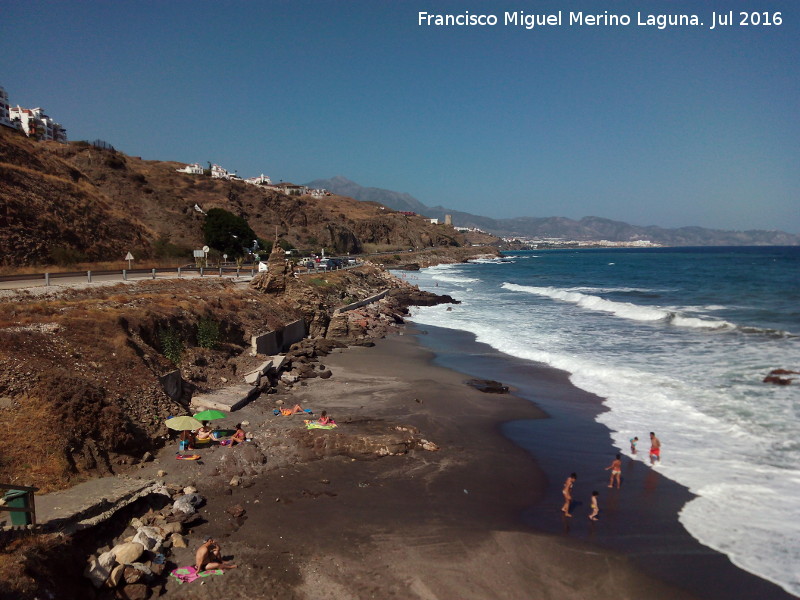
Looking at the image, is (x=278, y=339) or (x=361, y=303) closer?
(x=278, y=339)

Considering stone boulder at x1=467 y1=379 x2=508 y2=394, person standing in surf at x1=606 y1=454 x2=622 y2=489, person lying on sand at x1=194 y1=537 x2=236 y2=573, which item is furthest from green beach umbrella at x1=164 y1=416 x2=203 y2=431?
stone boulder at x1=467 y1=379 x2=508 y2=394

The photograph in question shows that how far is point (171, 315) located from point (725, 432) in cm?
1788

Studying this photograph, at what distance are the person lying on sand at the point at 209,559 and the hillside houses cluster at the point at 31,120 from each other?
100m

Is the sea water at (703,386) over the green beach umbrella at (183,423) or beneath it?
beneath

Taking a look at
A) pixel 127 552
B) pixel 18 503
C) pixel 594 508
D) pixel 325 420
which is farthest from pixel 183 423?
pixel 594 508

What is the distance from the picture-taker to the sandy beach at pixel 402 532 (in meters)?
7.57

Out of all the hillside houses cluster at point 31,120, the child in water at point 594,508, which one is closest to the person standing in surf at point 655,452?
the child in water at point 594,508

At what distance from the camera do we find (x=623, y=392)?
719 inches

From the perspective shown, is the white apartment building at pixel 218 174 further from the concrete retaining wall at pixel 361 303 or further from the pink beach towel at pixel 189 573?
the pink beach towel at pixel 189 573

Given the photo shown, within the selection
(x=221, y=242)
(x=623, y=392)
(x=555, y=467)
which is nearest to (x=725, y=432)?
(x=623, y=392)

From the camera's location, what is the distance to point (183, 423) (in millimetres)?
11742

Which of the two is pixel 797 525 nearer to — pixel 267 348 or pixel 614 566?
pixel 614 566

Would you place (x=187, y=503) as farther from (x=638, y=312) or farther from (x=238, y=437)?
(x=638, y=312)

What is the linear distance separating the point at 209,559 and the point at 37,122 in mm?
125480
